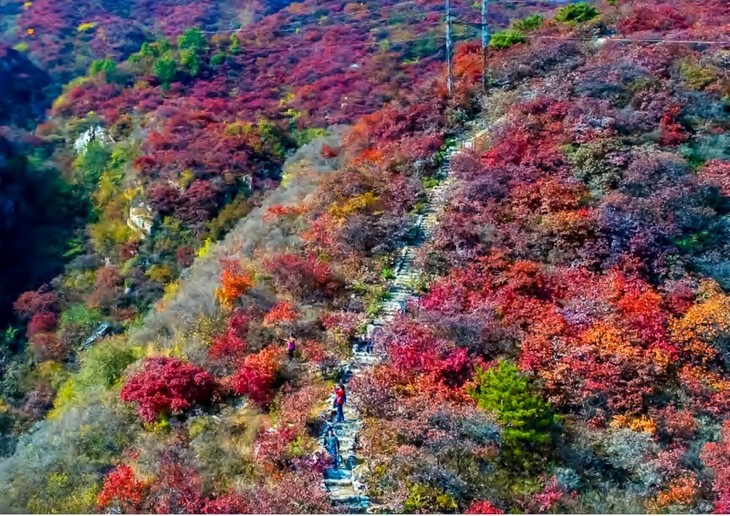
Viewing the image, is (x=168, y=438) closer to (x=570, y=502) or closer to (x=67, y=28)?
(x=570, y=502)

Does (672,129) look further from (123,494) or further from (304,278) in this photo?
(123,494)

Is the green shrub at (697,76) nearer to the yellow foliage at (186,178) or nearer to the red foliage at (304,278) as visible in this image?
the red foliage at (304,278)

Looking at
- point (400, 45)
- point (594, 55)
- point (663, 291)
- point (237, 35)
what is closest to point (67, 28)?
point (237, 35)

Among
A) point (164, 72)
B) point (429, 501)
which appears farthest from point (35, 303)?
point (429, 501)

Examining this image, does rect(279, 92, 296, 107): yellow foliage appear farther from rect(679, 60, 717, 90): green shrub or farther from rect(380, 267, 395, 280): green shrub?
rect(380, 267, 395, 280): green shrub

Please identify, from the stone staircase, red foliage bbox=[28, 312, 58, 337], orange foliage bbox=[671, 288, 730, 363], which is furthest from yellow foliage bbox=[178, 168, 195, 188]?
orange foliage bbox=[671, 288, 730, 363]
